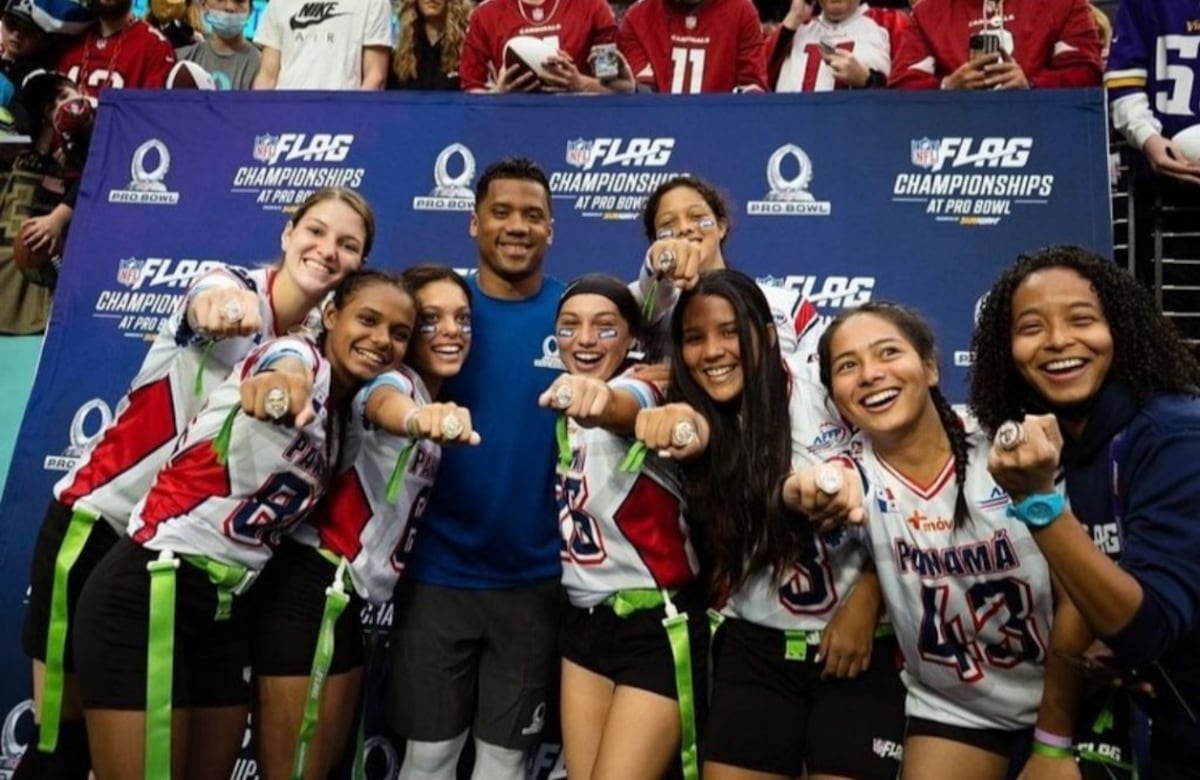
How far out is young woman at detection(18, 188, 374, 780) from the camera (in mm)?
2488

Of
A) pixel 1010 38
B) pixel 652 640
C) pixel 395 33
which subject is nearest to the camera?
pixel 652 640

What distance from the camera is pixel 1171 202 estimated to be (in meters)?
3.47

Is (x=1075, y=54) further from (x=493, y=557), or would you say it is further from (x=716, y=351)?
(x=493, y=557)

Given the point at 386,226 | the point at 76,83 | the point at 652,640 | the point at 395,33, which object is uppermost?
the point at 395,33

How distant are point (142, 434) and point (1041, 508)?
6.68 feet

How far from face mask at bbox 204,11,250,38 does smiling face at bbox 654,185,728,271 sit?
2959 mm

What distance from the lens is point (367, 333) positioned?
249 cm

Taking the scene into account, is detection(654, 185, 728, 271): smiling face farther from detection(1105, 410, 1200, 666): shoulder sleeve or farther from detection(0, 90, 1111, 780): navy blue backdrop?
detection(1105, 410, 1200, 666): shoulder sleeve

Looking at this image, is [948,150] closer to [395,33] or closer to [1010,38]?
[1010,38]

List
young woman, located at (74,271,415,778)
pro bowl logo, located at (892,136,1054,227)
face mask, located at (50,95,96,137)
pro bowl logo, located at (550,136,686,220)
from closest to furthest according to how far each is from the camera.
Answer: young woman, located at (74,271,415,778), pro bowl logo, located at (892,136,1054,227), pro bowl logo, located at (550,136,686,220), face mask, located at (50,95,96,137)

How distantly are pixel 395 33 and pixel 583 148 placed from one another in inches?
55.2

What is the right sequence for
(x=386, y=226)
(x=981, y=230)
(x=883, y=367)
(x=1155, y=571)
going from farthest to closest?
(x=386, y=226) < (x=981, y=230) < (x=883, y=367) < (x=1155, y=571)

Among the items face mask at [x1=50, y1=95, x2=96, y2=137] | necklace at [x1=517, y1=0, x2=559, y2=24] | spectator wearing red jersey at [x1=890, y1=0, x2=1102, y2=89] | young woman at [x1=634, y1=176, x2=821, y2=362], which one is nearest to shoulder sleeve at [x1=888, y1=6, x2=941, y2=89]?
spectator wearing red jersey at [x1=890, y1=0, x2=1102, y2=89]

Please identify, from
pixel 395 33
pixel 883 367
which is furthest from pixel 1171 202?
pixel 395 33
